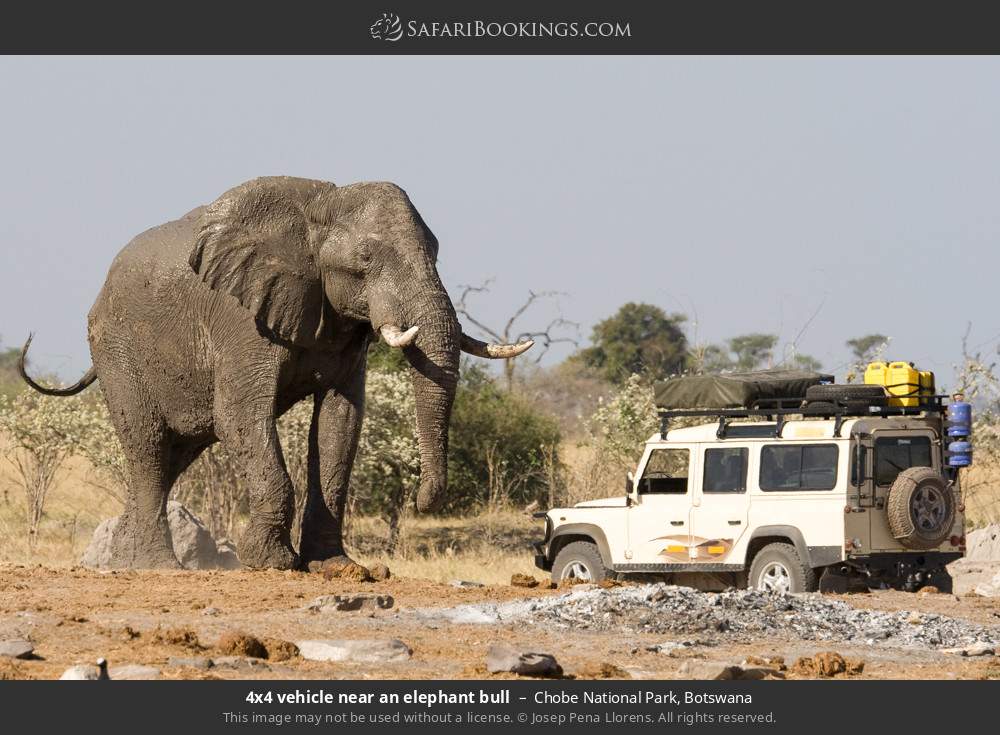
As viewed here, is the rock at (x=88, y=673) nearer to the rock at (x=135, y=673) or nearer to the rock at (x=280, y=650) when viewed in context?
the rock at (x=135, y=673)

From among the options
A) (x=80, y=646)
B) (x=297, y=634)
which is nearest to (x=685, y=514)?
(x=297, y=634)

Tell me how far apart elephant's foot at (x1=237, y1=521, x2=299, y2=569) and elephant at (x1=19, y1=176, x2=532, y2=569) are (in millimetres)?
12

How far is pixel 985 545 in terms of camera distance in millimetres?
20453

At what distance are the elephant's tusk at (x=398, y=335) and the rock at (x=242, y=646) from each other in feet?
13.2

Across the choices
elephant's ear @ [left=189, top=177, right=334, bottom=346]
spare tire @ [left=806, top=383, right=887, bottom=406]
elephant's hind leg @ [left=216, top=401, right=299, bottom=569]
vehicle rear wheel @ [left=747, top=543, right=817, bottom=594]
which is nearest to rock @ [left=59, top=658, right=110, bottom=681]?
elephant's hind leg @ [left=216, top=401, right=299, bottom=569]

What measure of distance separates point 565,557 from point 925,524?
3493 millimetres

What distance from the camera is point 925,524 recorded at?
1590 centimetres

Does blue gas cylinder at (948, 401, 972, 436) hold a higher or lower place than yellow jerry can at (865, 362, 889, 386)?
lower

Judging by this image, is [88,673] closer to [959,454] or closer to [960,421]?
[959,454]

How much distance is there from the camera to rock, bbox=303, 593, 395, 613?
44.2 feet

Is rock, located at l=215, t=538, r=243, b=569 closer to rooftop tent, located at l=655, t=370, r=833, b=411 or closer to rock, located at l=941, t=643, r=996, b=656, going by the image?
rooftop tent, located at l=655, t=370, r=833, b=411

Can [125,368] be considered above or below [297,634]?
above

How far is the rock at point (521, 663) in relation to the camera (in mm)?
10633

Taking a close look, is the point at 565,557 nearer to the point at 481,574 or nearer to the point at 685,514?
the point at 685,514
